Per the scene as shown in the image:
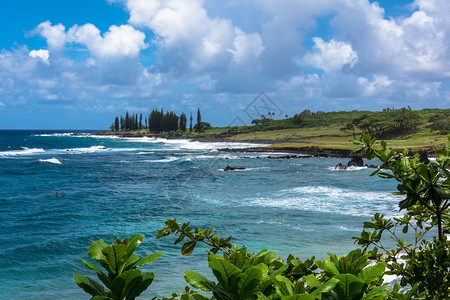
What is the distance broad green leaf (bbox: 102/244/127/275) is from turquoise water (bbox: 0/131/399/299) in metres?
9.94

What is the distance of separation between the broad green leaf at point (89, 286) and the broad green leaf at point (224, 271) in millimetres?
465

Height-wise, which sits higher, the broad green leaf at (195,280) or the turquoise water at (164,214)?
the broad green leaf at (195,280)

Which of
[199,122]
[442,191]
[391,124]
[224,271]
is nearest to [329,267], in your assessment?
[224,271]

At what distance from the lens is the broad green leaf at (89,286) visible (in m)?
1.25

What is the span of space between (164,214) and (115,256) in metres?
20.6

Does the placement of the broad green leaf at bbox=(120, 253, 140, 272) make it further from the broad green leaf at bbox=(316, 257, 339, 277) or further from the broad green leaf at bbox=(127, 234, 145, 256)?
the broad green leaf at bbox=(316, 257, 339, 277)

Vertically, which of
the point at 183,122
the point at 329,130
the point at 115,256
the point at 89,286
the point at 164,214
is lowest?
the point at 164,214

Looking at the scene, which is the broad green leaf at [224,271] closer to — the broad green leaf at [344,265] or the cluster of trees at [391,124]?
the broad green leaf at [344,265]

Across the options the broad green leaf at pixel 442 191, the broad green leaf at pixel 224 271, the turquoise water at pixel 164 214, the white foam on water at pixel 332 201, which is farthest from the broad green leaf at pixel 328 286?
the white foam on water at pixel 332 201

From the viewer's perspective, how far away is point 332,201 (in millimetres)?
24203

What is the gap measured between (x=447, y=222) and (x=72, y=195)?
2874cm

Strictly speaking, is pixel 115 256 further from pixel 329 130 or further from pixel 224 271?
pixel 329 130

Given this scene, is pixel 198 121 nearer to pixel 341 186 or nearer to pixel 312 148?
pixel 312 148

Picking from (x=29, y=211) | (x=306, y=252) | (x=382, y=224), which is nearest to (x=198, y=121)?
(x=29, y=211)
